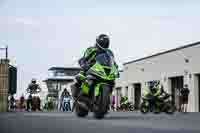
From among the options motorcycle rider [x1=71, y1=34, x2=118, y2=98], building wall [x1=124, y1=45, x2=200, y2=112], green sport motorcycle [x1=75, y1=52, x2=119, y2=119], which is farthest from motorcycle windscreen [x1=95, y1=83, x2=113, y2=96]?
building wall [x1=124, y1=45, x2=200, y2=112]

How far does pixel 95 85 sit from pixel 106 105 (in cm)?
57

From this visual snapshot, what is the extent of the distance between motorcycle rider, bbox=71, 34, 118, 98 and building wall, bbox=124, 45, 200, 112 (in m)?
25.2

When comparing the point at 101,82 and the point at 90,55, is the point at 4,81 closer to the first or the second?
the point at 90,55

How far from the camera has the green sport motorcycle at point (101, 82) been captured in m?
12.1

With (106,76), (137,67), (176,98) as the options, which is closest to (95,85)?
(106,76)

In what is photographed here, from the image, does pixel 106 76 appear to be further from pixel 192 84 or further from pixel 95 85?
pixel 192 84

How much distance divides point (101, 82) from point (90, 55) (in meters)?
1.12

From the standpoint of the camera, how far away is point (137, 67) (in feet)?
178

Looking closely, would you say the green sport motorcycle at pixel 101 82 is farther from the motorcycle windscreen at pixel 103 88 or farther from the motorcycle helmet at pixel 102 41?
the motorcycle helmet at pixel 102 41

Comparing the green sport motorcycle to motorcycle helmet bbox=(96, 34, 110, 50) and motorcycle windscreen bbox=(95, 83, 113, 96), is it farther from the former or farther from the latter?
motorcycle helmet bbox=(96, 34, 110, 50)

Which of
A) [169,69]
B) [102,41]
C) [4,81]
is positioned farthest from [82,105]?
[169,69]

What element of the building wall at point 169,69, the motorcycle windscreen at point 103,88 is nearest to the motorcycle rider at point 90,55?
the motorcycle windscreen at point 103,88

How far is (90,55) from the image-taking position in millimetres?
13094

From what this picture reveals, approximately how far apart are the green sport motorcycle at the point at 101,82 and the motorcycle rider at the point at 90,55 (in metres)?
0.24
